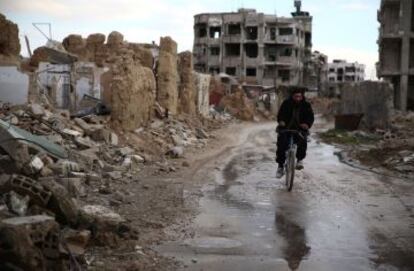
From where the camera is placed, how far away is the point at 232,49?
78500 millimetres

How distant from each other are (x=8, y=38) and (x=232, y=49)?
62964 mm

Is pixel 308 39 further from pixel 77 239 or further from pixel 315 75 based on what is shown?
pixel 77 239

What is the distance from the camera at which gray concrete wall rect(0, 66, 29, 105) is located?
16.6 m

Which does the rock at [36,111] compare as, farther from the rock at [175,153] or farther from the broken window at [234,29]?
the broken window at [234,29]

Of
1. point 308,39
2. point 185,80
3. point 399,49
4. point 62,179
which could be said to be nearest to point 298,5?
point 308,39

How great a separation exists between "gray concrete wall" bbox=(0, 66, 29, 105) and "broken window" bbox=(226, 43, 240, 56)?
62.3 m

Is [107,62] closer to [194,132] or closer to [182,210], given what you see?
[194,132]

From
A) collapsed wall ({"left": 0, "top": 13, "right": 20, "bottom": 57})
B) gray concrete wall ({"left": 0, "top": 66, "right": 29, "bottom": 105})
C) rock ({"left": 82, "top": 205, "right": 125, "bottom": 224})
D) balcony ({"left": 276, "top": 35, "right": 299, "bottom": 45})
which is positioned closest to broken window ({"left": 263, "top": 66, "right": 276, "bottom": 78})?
balcony ({"left": 276, "top": 35, "right": 299, "bottom": 45})

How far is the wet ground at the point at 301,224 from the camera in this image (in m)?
5.79

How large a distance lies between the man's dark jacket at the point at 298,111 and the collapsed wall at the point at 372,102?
49.2ft

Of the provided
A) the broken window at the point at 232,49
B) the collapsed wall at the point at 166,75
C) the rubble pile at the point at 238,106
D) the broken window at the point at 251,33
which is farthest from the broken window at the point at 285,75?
the collapsed wall at the point at 166,75

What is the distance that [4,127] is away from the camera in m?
8.94

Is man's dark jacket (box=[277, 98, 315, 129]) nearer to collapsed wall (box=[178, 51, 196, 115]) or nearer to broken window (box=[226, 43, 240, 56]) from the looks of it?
collapsed wall (box=[178, 51, 196, 115])

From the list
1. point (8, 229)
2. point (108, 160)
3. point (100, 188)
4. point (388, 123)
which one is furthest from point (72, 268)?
point (388, 123)
